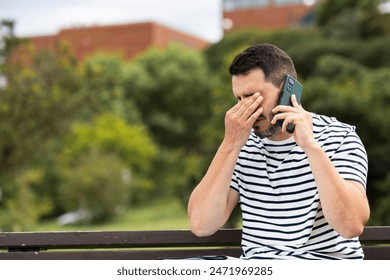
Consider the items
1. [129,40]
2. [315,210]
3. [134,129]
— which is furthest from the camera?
[129,40]

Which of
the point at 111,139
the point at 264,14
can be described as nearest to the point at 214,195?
the point at 111,139

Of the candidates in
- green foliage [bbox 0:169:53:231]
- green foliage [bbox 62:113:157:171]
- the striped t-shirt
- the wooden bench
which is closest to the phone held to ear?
the striped t-shirt

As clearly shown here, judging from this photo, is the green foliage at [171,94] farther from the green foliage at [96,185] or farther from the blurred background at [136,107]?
the green foliage at [96,185]

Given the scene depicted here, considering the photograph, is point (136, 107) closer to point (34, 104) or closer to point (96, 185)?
point (96, 185)

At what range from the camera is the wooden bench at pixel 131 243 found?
3424 millimetres

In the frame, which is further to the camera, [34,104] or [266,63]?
[34,104]

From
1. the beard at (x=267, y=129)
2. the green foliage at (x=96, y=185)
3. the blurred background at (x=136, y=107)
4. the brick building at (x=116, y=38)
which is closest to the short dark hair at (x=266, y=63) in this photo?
the beard at (x=267, y=129)

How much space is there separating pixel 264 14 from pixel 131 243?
247ft

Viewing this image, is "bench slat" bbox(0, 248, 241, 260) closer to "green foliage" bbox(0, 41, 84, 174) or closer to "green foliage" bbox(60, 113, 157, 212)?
"green foliage" bbox(0, 41, 84, 174)

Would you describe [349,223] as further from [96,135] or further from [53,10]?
[53,10]

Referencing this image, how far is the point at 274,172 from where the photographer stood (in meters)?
2.94

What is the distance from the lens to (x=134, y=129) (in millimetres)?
51031

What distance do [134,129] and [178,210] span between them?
6.87 metres

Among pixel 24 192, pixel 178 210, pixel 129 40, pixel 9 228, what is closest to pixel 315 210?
pixel 9 228
